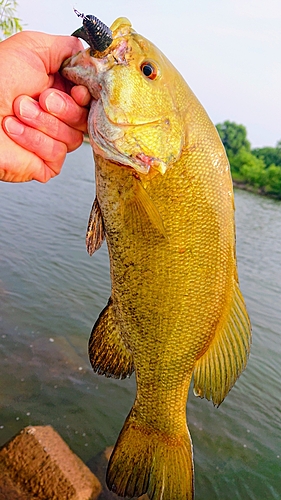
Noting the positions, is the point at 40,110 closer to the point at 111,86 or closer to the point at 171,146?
the point at 111,86

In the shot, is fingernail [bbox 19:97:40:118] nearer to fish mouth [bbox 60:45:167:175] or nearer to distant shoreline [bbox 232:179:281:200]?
fish mouth [bbox 60:45:167:175]

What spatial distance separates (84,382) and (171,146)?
5493 millimetres

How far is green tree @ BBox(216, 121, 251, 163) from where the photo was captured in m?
95.1

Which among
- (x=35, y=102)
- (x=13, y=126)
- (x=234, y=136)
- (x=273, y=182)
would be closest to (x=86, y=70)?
(x=35, y=102)

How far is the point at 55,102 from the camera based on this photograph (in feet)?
7.23

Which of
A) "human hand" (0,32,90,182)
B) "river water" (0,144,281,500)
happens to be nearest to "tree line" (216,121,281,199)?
"river water" (0,144,281,500)

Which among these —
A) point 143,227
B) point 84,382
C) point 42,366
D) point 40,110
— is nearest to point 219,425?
point 84,382

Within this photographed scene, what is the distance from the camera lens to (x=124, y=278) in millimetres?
2324

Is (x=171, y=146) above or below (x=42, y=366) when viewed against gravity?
above

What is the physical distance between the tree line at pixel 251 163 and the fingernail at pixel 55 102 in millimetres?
46404

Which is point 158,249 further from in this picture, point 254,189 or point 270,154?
point 270,154

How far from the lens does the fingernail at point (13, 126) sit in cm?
224

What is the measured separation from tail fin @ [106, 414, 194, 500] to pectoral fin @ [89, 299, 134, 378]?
1.63 ft

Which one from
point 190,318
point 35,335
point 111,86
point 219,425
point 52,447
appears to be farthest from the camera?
point 35,335
